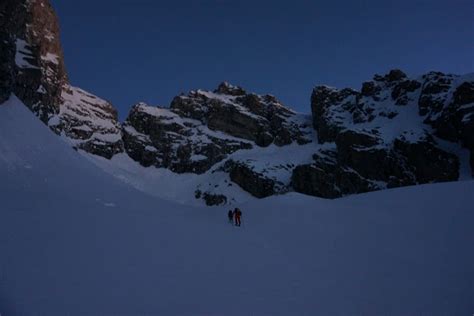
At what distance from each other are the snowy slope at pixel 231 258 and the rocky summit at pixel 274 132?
41279 millimetres

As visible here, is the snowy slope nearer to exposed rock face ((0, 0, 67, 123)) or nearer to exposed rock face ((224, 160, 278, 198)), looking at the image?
exposed rock face ((0, 0, 67, 123))

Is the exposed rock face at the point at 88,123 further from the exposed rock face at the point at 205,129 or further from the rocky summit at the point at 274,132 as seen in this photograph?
the exposed rock face at the point at 205,129

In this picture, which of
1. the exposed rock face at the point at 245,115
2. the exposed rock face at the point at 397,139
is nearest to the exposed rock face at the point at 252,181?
the exposed rock face at the point at 397,139

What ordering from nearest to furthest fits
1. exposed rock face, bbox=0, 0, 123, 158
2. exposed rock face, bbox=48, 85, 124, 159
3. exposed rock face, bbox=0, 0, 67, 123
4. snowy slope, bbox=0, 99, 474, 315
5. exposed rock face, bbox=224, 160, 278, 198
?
snowy slope, bbox=0, 99, 474, 315, exposed rock face, bbox=0, 0, 67, 123, exposed rock face, bbox=224, 160, 278, 198, exposed rock face, bbox=0, 0, 123, 158, exposed rock face, bbox=48, 85, 124, 159

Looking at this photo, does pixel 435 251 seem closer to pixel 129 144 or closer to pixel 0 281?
pixel 0 281

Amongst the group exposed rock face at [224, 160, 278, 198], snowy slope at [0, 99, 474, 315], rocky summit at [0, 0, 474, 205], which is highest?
rocky summit at [0, 0, 474, 205]

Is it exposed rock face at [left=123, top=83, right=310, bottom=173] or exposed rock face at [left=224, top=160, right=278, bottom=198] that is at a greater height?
exposed rock face at [left=123, top=83, right=310, bottom=173]

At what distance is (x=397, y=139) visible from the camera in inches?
3489

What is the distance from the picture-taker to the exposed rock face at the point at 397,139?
81.6 metres

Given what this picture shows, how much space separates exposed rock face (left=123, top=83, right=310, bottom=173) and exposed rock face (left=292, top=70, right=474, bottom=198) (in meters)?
28.3

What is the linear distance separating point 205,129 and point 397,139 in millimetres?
71388

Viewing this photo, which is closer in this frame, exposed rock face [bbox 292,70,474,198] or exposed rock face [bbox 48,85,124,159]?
exposed rock face [bbox 292,70,474,198]

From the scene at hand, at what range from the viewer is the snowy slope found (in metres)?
7.00

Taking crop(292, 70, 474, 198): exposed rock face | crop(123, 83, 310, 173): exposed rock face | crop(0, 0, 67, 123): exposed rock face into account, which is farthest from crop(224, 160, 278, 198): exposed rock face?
crop(0, 0, 67, 123): exposed rock face
